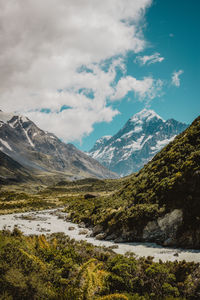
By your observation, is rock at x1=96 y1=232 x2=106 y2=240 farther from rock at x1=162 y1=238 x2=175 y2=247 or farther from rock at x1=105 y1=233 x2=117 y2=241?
rock at x1=162 y1=238 x2=175 y2=247

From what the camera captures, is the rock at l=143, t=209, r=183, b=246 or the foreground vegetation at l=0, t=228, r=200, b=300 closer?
the foreground vegetation at l=0, t=228, r=200, b=300

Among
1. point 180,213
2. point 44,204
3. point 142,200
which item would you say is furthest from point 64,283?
point 44,204

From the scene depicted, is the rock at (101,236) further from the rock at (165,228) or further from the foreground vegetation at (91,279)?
the foreground vegetation at (91,279)

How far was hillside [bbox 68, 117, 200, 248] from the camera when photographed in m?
20.1

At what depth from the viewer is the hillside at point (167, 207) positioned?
2008 cm

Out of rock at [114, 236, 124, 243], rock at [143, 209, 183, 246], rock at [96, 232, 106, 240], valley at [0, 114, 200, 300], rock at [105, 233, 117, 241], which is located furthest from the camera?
rock at [96, 232, 106, 240]

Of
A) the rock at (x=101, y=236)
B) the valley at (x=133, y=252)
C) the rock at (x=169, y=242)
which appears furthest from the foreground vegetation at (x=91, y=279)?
the rock at (x=101, y=236)

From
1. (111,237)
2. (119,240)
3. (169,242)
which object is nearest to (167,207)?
(169,242)

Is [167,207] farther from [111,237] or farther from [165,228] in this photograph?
[111,237]

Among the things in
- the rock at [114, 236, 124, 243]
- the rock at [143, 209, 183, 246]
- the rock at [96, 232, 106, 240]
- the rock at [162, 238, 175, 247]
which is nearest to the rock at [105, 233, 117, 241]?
the rock at [96, 232, 106, 240]

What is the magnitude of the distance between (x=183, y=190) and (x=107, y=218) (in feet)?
39.9

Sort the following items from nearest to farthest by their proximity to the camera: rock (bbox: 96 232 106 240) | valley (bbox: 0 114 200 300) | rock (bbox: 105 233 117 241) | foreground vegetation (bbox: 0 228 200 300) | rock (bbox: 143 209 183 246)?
foreground vegetation (bbox: 0 228 200 300) < valley (bbox: 0 114 200 300) < rock (bbox: 143 209 183 246) < rock (bbox: 105 233 117 241) < rock (bbox: 96 232 106 240)

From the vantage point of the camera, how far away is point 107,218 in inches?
1163

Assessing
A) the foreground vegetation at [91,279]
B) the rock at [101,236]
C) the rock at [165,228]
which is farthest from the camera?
the rock at [101,236]
